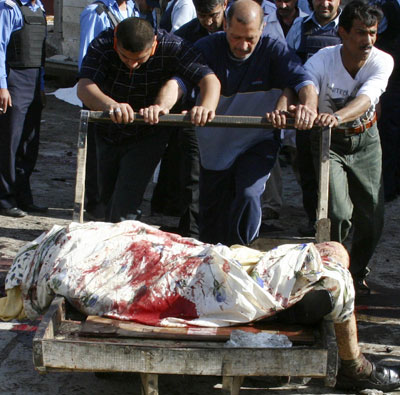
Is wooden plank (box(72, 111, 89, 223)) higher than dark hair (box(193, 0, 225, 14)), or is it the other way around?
dark hair (box(193, 0, 225, 14))

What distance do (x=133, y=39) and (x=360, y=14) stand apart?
1406mm

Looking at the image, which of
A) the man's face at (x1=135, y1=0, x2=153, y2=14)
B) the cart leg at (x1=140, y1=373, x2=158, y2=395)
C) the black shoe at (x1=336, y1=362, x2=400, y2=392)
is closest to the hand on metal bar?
the black shoe at (x1=336, y1=362, x2=400, y2=392)

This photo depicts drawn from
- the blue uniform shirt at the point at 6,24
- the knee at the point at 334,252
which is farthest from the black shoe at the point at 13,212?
the knee at the point at 334,252

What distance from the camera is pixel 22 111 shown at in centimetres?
727

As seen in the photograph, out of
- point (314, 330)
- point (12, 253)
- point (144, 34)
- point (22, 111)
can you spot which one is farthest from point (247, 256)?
point (22, 111)

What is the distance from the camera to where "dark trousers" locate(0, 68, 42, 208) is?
284 inches

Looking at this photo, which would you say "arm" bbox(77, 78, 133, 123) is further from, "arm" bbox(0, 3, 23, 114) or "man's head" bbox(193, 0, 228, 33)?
"arm" bbox(0, 3, 23, 114)

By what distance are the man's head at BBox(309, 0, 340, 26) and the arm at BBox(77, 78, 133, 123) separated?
7.72ft

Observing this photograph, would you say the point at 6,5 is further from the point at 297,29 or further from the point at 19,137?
the point at 297,29

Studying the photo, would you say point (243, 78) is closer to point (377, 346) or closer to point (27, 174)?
point (377, 346)

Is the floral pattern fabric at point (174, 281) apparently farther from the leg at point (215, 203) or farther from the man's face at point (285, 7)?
the man's face at point (285, 7)

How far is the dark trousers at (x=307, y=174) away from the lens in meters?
6.88

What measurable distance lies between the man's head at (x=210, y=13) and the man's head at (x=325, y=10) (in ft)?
2.52

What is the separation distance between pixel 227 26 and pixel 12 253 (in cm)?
255
